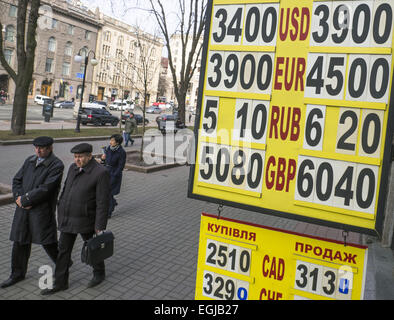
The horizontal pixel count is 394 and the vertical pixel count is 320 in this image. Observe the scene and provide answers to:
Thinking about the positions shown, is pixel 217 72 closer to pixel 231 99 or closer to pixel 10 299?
pixel 231 99

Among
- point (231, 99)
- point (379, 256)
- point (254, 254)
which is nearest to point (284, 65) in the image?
point (231, 99)

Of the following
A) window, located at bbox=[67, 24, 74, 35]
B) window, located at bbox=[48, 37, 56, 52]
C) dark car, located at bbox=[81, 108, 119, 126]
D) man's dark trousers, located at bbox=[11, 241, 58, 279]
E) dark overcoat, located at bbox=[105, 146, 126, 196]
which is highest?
window, located at bbox=[67, 24, 74, 35]

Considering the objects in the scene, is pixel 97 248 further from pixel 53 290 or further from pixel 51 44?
pixel 51 44

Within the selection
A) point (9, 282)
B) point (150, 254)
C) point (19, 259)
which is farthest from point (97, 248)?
point (150, 254)

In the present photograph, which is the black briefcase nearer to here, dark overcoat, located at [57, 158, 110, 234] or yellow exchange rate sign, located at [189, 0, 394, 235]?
dark overcoat, located at [57, 158, 110, 234]

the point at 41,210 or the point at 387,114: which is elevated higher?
the point at 387,114

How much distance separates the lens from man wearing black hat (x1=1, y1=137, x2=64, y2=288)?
511 centimetres

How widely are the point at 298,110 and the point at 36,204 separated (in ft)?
12.2

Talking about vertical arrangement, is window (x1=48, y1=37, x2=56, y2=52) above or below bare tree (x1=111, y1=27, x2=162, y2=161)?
above

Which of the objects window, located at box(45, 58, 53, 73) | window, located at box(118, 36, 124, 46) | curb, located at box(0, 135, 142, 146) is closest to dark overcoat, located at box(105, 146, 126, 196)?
curb, located at box(0, 135, 142, 146)

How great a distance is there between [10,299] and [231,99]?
383cm

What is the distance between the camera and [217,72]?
10.6 feet

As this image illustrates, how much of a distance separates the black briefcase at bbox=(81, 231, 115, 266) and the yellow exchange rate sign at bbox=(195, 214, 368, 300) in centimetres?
213

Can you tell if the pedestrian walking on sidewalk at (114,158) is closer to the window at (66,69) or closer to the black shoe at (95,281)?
the black shoe at (95,281)
